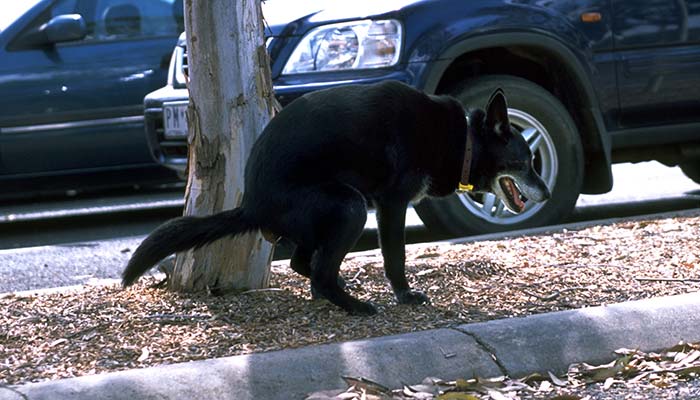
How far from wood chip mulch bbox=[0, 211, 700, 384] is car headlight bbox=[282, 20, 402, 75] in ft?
3.64

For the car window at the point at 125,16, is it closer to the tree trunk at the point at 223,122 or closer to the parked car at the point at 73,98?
the parked car at the point at 73,98

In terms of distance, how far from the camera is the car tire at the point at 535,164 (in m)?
7.04

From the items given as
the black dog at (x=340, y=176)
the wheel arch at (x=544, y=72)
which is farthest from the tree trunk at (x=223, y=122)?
the wheel arch at (x=544, y=72)

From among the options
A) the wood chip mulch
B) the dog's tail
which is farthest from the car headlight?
the dog's tail

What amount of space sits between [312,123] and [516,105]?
8.05 ft

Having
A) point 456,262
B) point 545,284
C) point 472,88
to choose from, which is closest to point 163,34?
point 472,88

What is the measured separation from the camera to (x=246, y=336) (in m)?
4.58

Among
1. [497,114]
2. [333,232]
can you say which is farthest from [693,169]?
[333,232]

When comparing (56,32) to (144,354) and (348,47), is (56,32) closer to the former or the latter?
(348,47)

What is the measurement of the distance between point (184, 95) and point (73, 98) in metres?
1.93

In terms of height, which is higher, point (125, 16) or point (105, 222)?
point (125, 16)

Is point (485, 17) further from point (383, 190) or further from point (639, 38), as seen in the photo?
point (383, 190)

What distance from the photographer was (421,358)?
14.2ft

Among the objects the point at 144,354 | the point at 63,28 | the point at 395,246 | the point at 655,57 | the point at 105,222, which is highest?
the point at 63,28
